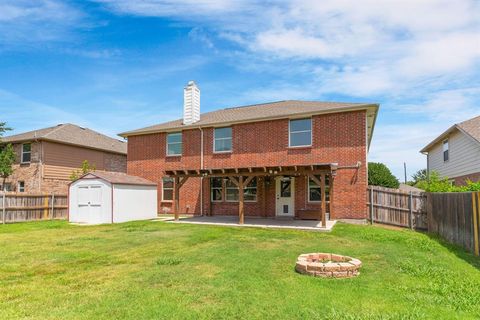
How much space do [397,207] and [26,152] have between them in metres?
23.9

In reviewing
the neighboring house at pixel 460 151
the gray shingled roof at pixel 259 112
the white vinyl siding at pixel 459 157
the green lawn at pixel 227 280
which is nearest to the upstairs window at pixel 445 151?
the neighboring house at pixel 460 151

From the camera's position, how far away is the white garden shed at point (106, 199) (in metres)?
16.3

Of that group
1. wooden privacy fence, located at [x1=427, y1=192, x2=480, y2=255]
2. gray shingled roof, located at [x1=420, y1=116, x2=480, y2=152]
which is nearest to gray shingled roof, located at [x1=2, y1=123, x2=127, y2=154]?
wooden privacy fence, located at [x1=427, y1=192, x2=480, y2=255]

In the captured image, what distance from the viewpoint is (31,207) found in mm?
17672

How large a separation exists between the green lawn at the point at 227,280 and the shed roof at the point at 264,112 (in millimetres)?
6964

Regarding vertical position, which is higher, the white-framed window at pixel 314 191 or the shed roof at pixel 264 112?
the shed roof at pixel 264 112

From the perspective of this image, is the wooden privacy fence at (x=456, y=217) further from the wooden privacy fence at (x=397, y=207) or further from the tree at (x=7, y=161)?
the tree at (x=7, y=161)

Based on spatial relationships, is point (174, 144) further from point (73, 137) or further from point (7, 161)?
point (7, 161)

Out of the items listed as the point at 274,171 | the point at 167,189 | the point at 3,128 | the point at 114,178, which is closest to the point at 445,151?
the point at 274,171

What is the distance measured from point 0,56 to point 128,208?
9572 millimetres

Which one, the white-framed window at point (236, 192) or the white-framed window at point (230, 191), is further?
the white-framed window at point (230, 191)

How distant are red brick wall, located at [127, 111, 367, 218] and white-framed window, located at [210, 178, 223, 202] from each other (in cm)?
29

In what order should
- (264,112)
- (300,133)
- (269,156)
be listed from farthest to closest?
(264,112), (269,156), (300,133)

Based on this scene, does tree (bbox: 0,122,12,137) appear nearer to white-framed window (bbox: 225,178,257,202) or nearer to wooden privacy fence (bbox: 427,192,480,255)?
white-framed window (bbox: 225,178,257,202)
